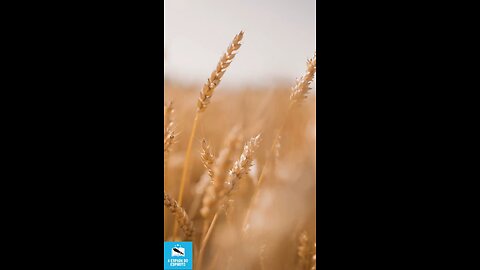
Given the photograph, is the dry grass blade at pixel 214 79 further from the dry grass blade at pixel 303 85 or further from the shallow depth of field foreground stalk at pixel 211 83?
the dry grass blade at pixel 303 85

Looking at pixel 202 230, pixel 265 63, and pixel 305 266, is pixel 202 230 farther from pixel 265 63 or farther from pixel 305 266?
pixel 265 63

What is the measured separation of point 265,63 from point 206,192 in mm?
380

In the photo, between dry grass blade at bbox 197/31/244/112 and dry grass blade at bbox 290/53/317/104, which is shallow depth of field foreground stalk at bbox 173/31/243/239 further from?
dry grass blade at bbox 290/53/317/104

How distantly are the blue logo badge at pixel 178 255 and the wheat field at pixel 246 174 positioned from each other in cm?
2

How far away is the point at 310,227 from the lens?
1274 mm

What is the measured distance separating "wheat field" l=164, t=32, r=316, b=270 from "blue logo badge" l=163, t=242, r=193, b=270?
16 mm

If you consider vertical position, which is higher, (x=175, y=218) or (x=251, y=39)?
(x=251, y=39)

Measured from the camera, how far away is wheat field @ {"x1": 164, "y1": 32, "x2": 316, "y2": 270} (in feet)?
4.00

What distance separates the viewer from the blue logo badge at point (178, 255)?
122cm

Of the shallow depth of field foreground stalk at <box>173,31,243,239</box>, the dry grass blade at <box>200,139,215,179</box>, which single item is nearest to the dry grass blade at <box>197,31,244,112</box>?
the shallow depth of field foreground stalk at <box>173,31,243,239</box>

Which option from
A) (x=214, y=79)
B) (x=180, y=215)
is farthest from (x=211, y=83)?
(x=180, y=215)

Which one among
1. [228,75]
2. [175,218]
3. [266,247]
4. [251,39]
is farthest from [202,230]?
[251,39]

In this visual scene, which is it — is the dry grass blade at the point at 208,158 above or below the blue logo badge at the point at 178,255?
above

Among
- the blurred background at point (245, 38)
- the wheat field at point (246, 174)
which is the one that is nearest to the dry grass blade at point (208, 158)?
the wheat field at point (246, 174)
